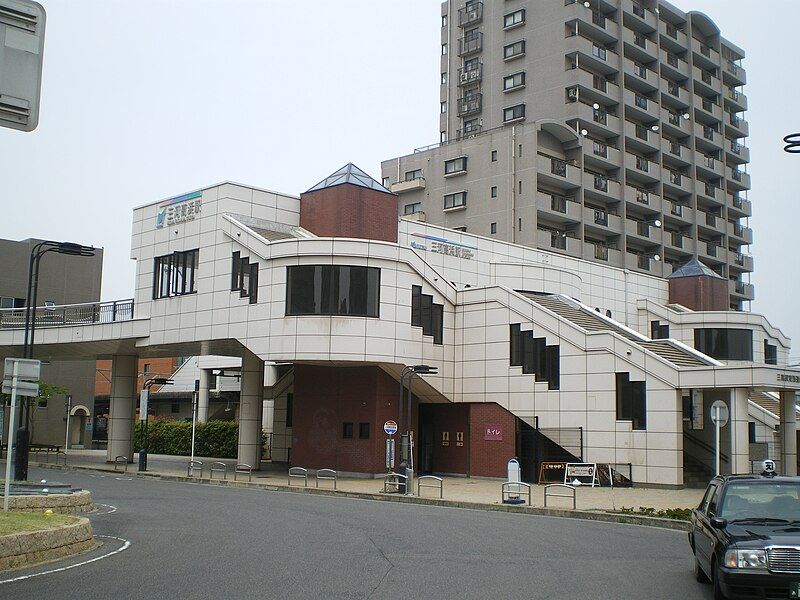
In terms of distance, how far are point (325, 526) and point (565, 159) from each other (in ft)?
174

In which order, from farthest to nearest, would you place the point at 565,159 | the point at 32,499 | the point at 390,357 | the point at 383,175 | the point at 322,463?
the point at 383,175, the point at 565,159, the point at 322,463, the point at 390,357, the point at 32,499

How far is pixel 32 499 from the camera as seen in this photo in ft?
60.4

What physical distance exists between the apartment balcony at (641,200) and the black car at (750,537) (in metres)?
59.6

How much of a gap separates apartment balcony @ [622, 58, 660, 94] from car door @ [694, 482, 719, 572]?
6451cm

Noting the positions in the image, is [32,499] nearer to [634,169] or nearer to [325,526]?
[325,526]

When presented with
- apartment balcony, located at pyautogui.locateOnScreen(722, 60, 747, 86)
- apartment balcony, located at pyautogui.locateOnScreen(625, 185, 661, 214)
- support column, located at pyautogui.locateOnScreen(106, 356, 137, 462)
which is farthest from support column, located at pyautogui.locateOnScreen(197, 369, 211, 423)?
apartment balcony, located at pyautogui.locateOnScreen(722, 60, 747, 86)

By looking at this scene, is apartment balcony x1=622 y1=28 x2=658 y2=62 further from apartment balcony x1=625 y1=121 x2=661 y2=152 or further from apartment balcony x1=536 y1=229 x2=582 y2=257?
A: apartment balcony x1=536 y1=229 x2=582 y2=257

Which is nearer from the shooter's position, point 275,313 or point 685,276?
point 275,313

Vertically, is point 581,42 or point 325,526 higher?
point 581,42

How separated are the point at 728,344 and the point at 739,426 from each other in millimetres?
25421

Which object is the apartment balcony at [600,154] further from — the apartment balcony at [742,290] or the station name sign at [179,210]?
the station name sign at [179,210]

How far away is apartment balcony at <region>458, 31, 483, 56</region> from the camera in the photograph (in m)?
75.4

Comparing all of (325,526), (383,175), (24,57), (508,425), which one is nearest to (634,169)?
(383,175)

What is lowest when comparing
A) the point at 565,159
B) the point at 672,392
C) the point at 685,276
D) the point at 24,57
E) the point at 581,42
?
the point at 672,392
